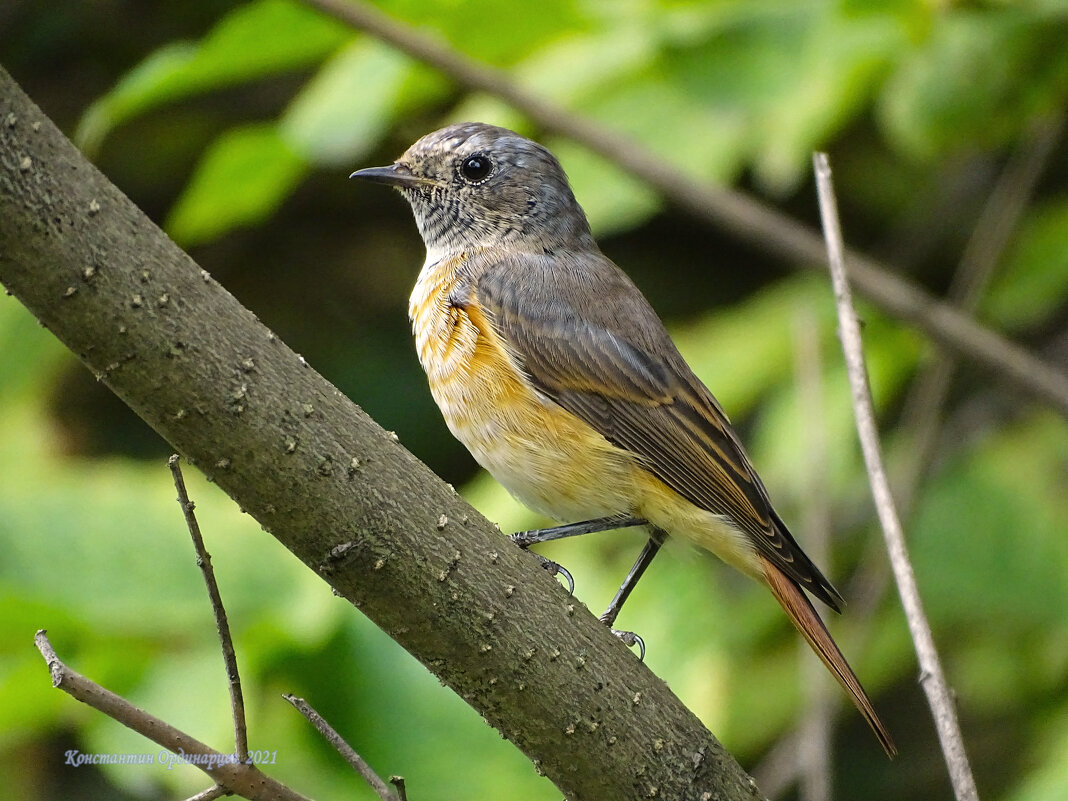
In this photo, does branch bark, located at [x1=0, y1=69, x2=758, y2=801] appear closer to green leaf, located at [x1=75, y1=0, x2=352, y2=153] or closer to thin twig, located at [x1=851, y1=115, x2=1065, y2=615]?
green leaf, located at [x1=75, y1=0, x2=352, y2=153]

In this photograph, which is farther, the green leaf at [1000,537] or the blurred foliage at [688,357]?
the green leaf at [1000,537]

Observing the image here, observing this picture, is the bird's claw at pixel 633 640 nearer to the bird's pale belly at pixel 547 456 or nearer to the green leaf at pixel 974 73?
the bird's pale belly at pixel 547 456

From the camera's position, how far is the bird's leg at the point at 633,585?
3.04 metres

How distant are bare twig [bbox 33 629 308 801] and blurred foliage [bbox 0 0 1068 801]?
135cm

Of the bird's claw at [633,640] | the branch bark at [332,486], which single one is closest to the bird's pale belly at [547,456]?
the bird's claw at [633,640]

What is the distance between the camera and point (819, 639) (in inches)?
113

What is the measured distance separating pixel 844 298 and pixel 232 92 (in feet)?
13.9

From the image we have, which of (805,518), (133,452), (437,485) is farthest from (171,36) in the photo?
(437,485)

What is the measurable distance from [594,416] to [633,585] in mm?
459

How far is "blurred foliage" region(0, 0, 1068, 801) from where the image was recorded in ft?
11.3

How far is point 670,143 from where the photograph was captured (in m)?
4.01

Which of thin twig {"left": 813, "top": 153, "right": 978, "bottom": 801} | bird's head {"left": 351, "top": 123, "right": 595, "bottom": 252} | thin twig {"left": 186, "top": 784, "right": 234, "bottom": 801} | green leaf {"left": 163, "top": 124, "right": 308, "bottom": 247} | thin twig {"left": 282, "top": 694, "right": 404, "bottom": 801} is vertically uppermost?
bird's head {"left": 351, "top": 123, "right": 595, "bottom": 252}

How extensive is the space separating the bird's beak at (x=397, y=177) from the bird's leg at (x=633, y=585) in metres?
1.35

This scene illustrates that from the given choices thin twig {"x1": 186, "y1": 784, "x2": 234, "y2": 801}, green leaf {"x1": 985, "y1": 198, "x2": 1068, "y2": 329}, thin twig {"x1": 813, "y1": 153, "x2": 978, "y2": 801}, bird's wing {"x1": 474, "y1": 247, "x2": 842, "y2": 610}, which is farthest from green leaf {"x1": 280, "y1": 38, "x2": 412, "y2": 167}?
green leaf {"x1": 985, "y1": 198, "x2": 1068, "y2": 329}
